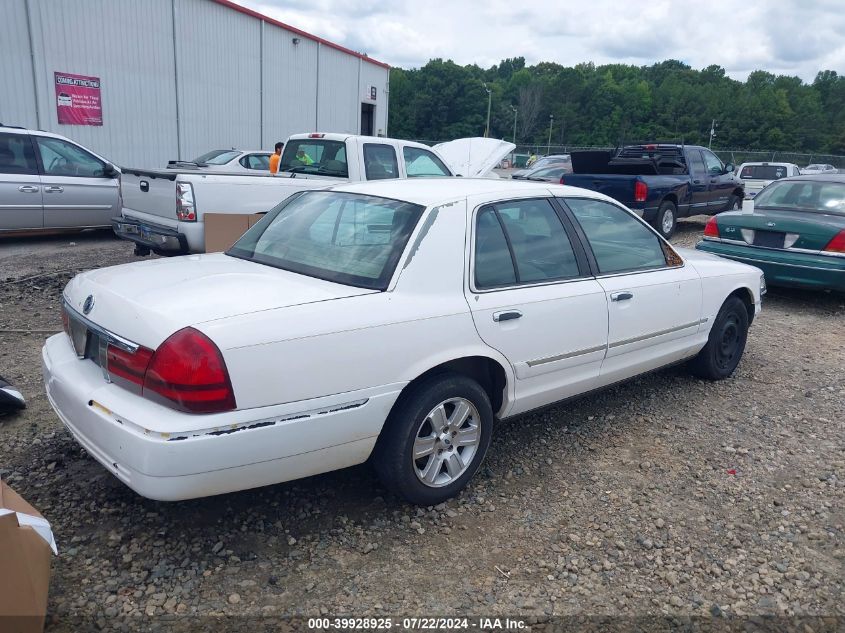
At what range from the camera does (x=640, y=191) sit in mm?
11453

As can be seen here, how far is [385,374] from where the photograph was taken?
2.93m

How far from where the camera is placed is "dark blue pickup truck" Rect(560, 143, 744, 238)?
11547 millimetres

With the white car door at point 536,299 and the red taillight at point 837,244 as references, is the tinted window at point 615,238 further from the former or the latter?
the red taillight at point 837,244

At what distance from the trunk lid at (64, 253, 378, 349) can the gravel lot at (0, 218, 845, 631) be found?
0.97 metres

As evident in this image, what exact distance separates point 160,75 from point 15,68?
3.93 meters

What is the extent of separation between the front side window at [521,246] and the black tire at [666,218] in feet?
28.6

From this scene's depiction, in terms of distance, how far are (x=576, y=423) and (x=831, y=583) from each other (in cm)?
179

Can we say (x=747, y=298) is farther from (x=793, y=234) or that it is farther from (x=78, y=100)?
(x=78, y=100)

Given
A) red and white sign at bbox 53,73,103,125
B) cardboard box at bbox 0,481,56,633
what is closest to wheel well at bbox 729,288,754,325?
cardboard box at bbox 0,481,56,633

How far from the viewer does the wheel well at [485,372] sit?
3322 millimetres

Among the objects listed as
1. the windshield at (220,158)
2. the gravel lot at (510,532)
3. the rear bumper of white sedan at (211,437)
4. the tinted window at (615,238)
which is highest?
the tinted window at (615,238)

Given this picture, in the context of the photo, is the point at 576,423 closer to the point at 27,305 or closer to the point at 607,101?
the point at 27,305

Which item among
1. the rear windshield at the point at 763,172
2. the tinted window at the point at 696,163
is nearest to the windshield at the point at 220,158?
the tinted window at the point at 696,163

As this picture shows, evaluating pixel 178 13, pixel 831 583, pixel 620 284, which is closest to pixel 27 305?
pixel 620 284
